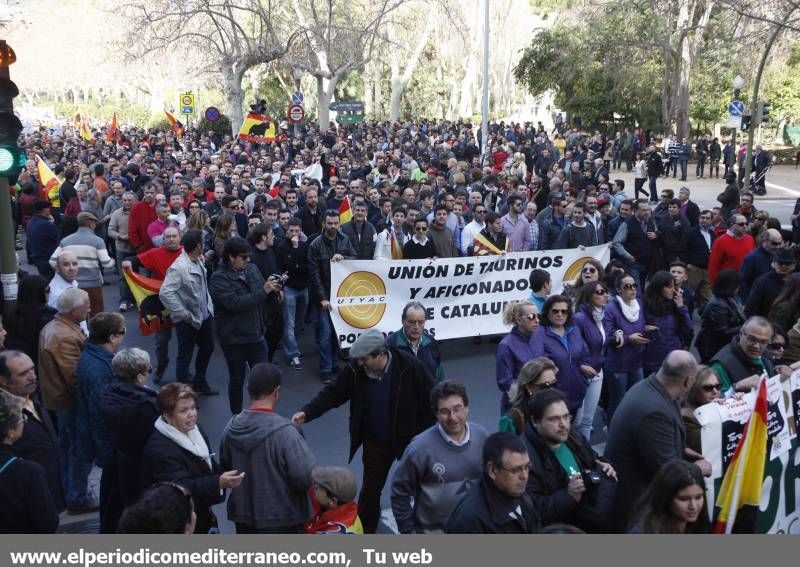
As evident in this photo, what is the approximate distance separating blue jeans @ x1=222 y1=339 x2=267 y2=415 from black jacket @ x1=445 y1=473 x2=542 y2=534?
13.4 ft

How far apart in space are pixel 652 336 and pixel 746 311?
1.66 meters

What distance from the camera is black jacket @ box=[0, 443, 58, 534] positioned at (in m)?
3.97

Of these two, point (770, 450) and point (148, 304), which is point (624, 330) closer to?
point (770, 450)

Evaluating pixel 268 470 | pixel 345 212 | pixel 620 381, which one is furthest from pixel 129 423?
pixel 345 212

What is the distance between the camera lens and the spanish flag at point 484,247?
1048 cm

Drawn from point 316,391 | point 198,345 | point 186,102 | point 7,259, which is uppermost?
point 186,102

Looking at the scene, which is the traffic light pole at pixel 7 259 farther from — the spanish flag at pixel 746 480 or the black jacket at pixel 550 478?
the spanish flag at pixel 746 480

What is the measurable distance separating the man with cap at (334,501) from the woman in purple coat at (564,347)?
2364mm

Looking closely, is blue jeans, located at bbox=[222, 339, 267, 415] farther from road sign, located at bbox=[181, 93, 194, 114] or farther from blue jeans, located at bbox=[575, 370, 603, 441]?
road sign, located at bbox=[181, 93, 194, 114]

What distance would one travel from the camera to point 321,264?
366 inches

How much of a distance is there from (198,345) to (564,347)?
3943 millimetres

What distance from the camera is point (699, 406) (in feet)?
16.5

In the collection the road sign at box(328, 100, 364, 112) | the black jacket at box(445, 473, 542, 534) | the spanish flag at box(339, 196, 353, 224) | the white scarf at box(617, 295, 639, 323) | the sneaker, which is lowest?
the sneaker

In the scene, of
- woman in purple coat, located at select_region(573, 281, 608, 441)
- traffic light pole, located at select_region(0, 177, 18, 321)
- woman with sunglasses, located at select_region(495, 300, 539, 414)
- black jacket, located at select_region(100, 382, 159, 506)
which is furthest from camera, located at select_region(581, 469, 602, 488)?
traffic light pole, located at select_region(0, 177, 18, 321)
